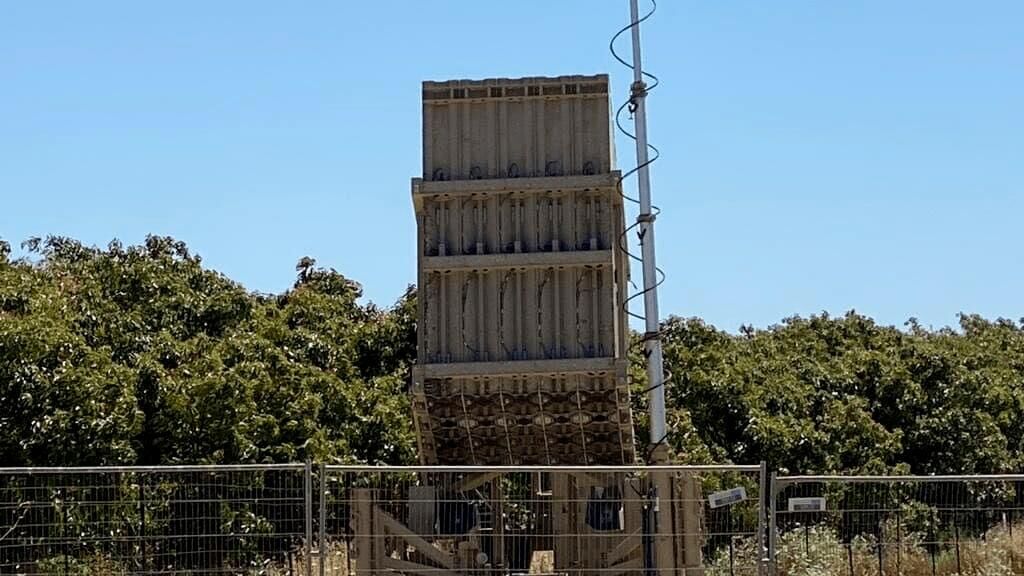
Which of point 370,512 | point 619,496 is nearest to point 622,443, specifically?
point 619,496

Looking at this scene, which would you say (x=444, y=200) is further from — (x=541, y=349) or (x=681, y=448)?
(x=681, y=448)

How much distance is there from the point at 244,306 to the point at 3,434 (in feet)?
17.2

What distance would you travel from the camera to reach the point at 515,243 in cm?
1305

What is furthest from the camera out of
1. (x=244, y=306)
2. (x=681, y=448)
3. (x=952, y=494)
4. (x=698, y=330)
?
(x=698, y=330)

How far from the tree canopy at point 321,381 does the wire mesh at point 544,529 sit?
7232mm

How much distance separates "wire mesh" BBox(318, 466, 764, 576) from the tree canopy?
7.23 metres

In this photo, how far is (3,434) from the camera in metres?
20.1

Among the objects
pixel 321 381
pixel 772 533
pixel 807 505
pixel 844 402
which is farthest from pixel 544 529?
pixel 844 402

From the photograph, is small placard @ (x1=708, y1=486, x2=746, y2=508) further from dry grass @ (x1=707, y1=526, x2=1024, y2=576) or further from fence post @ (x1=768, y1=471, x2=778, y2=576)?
dry grass @ (x1=707, y1=526, x2=1024, y2=576)

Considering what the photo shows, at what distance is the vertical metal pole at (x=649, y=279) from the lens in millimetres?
13531

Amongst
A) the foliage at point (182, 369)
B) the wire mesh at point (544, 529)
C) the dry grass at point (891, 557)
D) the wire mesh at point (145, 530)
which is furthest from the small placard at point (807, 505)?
the foliage at point (182, 369)

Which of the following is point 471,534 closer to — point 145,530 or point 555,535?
point 555,535

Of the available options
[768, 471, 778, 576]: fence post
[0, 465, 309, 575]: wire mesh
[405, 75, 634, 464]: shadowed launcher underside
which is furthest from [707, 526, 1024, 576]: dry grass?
[0, 465, 309, 575]: wire mesh

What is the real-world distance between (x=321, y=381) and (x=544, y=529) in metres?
9.05
